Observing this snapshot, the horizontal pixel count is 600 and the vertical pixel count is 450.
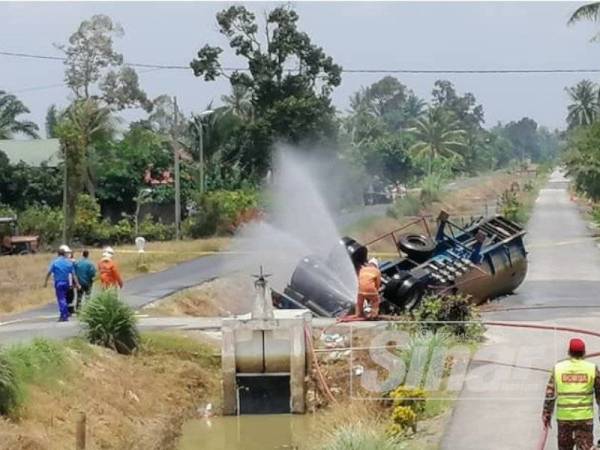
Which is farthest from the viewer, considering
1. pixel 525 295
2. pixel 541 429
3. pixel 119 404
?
pixel 525 295

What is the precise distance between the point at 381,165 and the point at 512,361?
7925 cm

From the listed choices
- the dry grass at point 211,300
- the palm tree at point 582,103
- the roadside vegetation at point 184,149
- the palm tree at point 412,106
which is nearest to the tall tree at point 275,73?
the roadside vegetation at point 184,149

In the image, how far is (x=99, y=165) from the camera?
6212 centimetres

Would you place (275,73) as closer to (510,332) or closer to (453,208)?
(453,208)

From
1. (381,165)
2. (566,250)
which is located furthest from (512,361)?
(381,165)

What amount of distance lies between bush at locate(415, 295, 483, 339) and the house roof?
145 ft

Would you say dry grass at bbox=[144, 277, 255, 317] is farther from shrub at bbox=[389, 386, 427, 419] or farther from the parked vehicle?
the parked vehicle

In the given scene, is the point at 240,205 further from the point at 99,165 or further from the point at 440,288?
the point at 440,288

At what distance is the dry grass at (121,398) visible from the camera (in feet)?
53.3

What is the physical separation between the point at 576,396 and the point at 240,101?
62.4 m

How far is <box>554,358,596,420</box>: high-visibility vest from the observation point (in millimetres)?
11875

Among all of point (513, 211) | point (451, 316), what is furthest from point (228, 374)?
point (513, 211)

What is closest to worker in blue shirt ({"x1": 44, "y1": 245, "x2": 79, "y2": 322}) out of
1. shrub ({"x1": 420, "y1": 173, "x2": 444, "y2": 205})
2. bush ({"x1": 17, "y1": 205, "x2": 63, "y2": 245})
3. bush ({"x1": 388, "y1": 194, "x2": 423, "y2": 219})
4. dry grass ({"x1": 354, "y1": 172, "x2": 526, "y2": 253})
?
dry grass ({"x1": 354, "y1": 172, "x2": 526, "y2": 253})

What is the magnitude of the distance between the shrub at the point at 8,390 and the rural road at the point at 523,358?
5.74 metres
